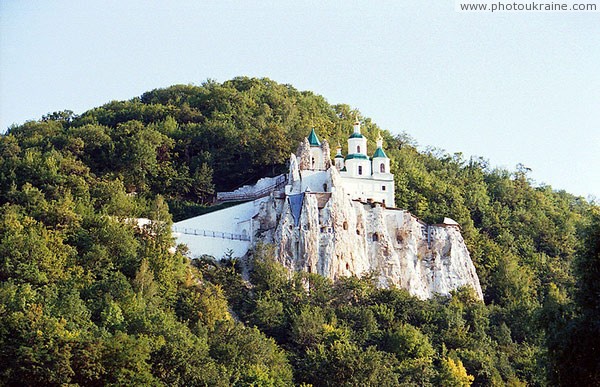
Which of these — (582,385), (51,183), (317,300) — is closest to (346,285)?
(317,300)

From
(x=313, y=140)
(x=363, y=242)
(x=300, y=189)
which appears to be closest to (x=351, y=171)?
(x=313, y=140)

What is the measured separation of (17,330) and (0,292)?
3.90 meters

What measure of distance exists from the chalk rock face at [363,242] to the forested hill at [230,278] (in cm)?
119

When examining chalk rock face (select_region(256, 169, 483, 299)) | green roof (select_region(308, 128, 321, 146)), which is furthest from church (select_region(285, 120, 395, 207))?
chalk rock face (select_region(256, 169, 483, 299))

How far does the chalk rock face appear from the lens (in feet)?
165

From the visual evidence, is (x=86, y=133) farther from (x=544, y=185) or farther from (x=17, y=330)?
(x=544, y=185)

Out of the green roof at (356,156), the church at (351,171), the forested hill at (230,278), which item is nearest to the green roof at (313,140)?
the church at (351,171)

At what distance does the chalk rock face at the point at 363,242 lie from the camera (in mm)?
50281

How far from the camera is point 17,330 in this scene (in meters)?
36.8

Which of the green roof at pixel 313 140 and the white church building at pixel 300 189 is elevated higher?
the green roof at pixel 313 140

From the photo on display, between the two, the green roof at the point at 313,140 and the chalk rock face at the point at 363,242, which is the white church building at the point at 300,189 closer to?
the green roof at the point at 313,140

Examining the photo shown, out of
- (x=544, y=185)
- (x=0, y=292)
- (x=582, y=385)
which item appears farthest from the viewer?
(x=544, y=185)

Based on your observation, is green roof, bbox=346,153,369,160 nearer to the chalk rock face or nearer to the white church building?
the white church building

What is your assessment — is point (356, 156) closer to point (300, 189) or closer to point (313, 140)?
point (313, 140)
